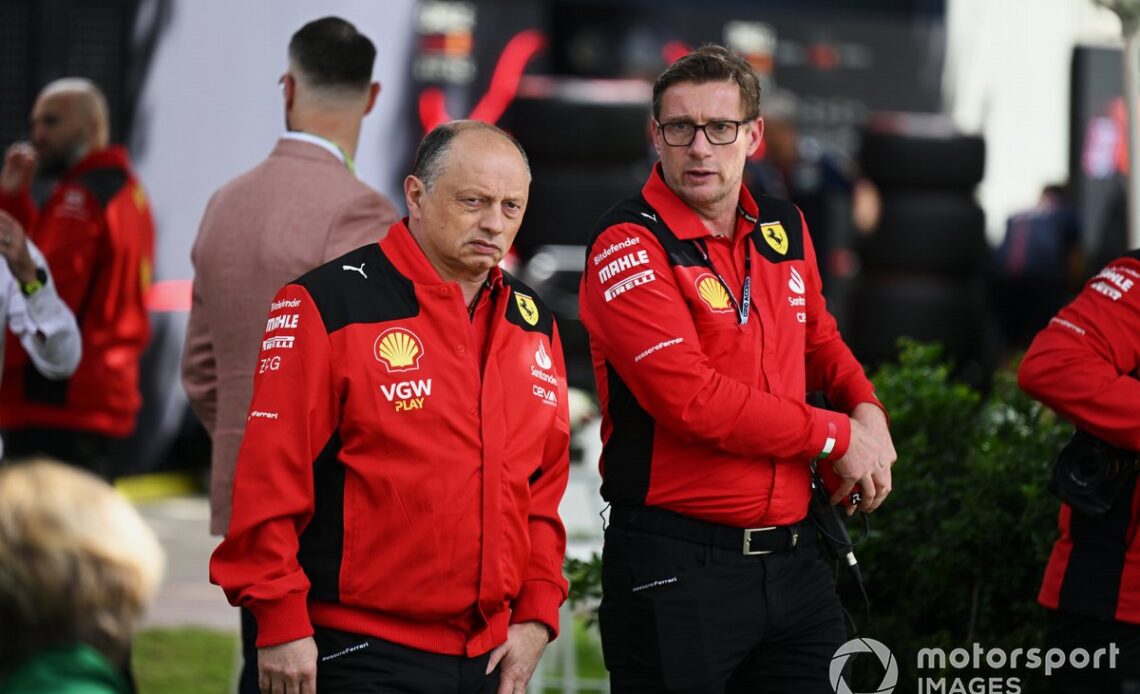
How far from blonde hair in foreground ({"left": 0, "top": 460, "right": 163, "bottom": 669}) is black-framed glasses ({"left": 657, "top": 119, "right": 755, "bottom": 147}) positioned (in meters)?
1.72

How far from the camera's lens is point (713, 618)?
138 inches

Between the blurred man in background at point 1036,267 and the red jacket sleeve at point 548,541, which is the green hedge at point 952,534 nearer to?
the red jacket sleeve at point 548,541

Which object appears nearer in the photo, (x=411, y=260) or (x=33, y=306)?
(x=411, y=260)

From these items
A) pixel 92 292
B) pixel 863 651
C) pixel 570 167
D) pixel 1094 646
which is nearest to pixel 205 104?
pixel 570 167

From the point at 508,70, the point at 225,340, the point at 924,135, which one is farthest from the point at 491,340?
the point at 924,135

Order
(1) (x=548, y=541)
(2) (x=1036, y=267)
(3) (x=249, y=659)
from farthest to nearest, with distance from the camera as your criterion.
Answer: (2) (x=1036, y=267) < (3) (x=249, y=659) < (1) (x=548, y=541)

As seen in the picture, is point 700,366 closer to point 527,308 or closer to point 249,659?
point 527,308

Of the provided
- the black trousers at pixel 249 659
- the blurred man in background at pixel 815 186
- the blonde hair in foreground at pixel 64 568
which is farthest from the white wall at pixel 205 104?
the blonde hair in foreground at pixel 64 568

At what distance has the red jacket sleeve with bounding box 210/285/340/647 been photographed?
305 centimetres

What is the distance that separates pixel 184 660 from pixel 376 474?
3895 millimetres

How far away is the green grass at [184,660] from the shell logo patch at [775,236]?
336cm

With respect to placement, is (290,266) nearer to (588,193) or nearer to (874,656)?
(874,656)

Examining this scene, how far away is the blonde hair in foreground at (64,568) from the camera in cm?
224

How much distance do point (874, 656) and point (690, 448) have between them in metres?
1.21
